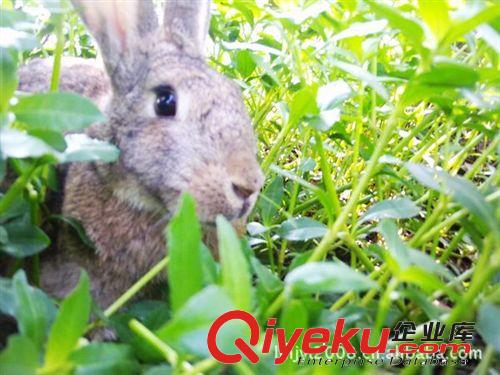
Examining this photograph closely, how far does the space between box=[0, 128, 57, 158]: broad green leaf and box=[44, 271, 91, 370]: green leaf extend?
0.24 meters

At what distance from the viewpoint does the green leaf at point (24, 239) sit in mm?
1209

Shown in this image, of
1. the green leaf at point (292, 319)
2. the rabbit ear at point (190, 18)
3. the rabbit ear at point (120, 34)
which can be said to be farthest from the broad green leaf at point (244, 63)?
the green leaf at point (292, 319)

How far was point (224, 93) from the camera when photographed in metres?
1.76

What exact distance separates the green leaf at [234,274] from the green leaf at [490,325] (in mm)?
354

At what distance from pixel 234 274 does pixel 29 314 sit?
1.22ft

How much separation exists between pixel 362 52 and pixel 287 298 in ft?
2.92

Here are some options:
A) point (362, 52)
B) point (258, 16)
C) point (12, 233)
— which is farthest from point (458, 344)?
point (258, 16)

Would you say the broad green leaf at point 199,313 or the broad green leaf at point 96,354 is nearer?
the broad green leaf at point 199,313

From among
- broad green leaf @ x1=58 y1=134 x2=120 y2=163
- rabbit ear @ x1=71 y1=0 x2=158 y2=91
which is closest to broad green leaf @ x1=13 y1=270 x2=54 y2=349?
broad green leaf @ x1=58 y1=134 x2=120 y2=163

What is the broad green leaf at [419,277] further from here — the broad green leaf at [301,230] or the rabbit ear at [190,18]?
the rabbit ear at [190,18]

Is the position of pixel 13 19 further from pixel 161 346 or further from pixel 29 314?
pixel 161 346

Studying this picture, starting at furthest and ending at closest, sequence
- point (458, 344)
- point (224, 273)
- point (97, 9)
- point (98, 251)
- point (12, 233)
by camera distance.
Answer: point (97, 9), point (98, 251), point (12, 233), point (458, 344), point (224, 273)

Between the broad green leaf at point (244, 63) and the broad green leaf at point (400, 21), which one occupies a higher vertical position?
the broad green leaf at point (400, 21)

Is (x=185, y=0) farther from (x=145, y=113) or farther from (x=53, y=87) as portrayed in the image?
(x=53, y=87)
